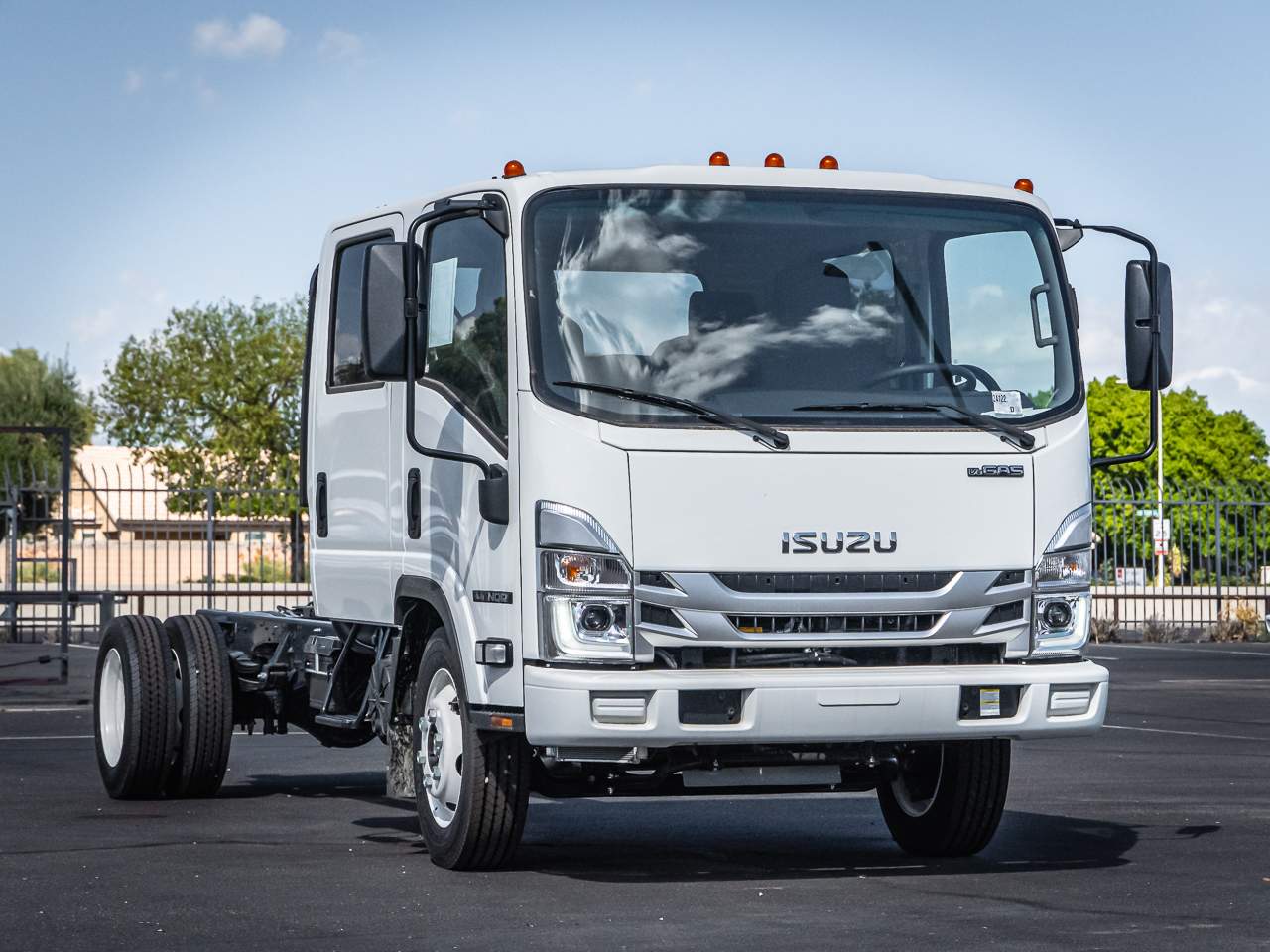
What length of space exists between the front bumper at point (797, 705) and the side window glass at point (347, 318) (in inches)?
104

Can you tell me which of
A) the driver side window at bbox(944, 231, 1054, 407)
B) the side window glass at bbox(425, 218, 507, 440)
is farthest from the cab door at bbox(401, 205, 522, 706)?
the driver side window at bbox(944, 231, 1054, 407)

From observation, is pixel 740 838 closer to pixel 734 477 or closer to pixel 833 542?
pixel 833 542

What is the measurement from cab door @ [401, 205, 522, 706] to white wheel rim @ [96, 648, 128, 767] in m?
3.23

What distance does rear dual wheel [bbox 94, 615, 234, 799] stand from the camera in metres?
11.8

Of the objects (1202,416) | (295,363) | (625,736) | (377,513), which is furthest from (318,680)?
(1202,416)

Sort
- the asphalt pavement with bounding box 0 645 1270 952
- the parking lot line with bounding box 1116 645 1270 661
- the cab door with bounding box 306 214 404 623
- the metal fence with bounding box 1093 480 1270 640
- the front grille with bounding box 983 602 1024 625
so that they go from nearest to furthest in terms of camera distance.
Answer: the asphalt pavement with bounding box 0 645 1270 952
the front grille with bounding box 983 602 1024 625
the cab door with bounding box 306 214 404 623
the parking lot line with bounding box 1116 645 1270 661
the metal fence with bounding box 1093 480 1270 640

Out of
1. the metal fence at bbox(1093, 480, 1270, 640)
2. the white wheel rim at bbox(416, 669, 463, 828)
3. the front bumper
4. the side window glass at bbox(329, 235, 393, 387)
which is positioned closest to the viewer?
the front bumper

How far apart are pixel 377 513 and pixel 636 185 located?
2.20 m

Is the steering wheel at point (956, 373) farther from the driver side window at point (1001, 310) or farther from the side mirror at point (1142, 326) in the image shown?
the side mirror at point (1142, 326)

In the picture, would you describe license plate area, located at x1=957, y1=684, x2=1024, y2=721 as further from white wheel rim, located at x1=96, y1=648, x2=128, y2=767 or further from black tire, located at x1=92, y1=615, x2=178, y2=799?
white wheel rim, located at x1=96, y1=648, x2=128, y2=767

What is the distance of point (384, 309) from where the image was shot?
8617 mm

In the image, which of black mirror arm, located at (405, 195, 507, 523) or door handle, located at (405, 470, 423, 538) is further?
door handle, located at (405, 470, 423, 538)

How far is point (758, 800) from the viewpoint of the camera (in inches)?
487

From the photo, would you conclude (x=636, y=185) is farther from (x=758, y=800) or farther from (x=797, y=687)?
(x=758, y=800)
